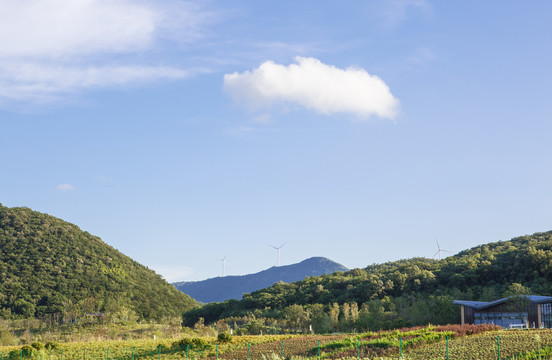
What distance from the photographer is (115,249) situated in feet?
455

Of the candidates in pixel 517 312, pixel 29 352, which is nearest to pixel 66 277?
pixel 29 352

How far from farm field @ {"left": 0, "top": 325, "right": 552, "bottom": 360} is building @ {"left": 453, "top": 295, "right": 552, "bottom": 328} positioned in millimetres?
21439

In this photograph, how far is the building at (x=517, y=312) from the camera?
200 feet

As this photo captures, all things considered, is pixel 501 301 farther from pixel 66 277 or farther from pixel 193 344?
pixel 66 277

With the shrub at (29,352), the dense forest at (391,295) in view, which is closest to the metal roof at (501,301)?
the dense forest at (391,295)

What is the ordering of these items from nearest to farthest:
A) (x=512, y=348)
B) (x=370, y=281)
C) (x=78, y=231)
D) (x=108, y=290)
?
(x=512, y=348) < (x=370, y=281) < (x=108, y=290) < (x=78, y=231)

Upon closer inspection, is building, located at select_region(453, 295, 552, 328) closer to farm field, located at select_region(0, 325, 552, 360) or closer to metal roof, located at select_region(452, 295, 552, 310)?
metal roof, located at select_region(452, 295, 552, 310)

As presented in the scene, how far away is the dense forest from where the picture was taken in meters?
70.8

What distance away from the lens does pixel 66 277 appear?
110562 mm

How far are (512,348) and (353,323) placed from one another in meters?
41.3

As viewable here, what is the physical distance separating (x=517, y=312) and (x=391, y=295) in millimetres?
34556

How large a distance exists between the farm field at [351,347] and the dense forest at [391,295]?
2528cm

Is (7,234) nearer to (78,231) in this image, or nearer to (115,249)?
(78,231)

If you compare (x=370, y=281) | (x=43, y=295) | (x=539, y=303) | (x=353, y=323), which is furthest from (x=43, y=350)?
(x=370, y=281)
